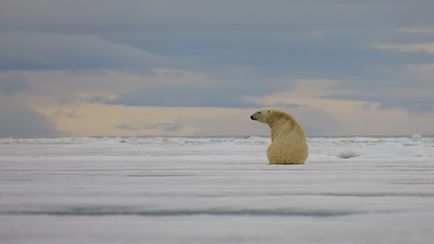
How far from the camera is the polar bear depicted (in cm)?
1298

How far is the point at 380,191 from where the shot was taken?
7.07 meters

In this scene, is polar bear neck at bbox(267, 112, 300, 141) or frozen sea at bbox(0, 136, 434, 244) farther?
polar bear neck at bbox(267, 112, 300, 141)

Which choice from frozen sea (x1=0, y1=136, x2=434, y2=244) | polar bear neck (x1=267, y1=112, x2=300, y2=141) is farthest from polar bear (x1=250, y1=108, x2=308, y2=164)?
frozen sea (x1=0, y1=136, x2=434, y2=244)

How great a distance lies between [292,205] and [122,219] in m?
1.47

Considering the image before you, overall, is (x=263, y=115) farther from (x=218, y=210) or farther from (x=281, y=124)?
(x=218, y=210)

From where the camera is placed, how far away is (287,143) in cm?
1304

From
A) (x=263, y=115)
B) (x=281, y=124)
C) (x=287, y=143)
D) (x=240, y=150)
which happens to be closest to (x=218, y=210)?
(x=287, y=143)

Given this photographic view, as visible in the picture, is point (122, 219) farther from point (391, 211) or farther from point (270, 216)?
point (391, 211)

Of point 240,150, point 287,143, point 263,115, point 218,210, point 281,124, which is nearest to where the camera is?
point 218,210

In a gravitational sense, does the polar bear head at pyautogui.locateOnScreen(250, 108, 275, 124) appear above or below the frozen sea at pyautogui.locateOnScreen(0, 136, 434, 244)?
above

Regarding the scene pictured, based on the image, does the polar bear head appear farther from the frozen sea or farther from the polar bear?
the frozen sea

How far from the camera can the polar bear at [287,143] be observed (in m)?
13.0

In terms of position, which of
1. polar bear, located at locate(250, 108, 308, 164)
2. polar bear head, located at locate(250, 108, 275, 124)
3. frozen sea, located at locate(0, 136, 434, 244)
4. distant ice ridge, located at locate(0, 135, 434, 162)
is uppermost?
distant ice ridge, located at locate(0, 135, 434, 162)

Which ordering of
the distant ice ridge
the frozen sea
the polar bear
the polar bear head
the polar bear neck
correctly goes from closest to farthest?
the frozen sea → the polar bear → the polar bear neck → the polar bear head → the distant ice ridge
